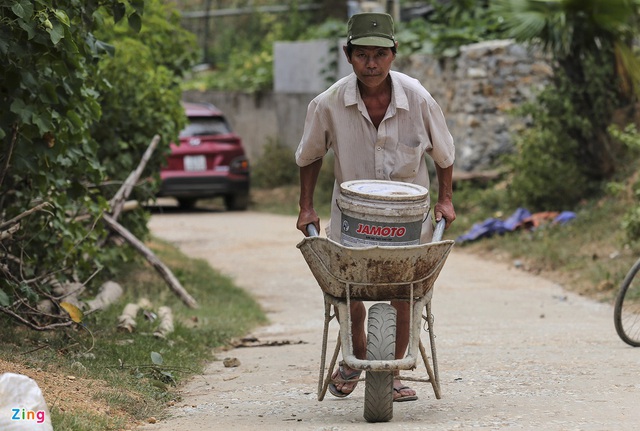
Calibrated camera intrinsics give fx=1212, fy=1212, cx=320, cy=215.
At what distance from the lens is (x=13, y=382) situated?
15.9 feet

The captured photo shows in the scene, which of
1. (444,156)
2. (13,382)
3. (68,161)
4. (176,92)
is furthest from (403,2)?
(13,382)

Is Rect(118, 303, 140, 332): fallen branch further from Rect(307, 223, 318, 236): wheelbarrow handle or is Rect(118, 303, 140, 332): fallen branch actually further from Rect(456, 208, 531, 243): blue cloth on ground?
Rect(456, 208, 531, 243): blue cloth on ground

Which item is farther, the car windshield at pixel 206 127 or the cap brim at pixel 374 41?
the car windshield at pixel 206 127

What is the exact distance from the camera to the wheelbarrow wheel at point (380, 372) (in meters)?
5.59

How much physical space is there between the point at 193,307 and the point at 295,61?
581 inches

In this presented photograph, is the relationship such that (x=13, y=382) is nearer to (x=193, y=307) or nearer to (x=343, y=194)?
(x=343, y=194)

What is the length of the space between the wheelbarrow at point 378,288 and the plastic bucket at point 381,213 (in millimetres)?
127

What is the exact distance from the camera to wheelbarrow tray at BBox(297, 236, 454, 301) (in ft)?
18.0

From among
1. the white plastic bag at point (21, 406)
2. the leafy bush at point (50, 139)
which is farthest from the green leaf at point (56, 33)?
the white plastic bag at point (21, 406)

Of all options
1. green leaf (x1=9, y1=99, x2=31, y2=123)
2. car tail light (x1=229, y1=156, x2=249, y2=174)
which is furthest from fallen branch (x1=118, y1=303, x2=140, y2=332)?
car tail light (x1=229, y1=156, x2=249, y2=174)

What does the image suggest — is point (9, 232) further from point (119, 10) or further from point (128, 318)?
point (128, 318)

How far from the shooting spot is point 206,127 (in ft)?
65.9

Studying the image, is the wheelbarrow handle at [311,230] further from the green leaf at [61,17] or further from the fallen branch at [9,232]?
the fallen branch at [9,232]

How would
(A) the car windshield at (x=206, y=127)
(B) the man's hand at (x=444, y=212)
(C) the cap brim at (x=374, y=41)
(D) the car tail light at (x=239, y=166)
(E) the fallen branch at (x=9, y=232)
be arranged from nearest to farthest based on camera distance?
(C) the cap brim at (x=374, y=41), (B) the man's hand at (x=444, y=212), (E) the fallen branch at (x=9, y=232), (A) the car windshield at (x=206, y=127), (D) the car tail light at (x=239, y=166)
